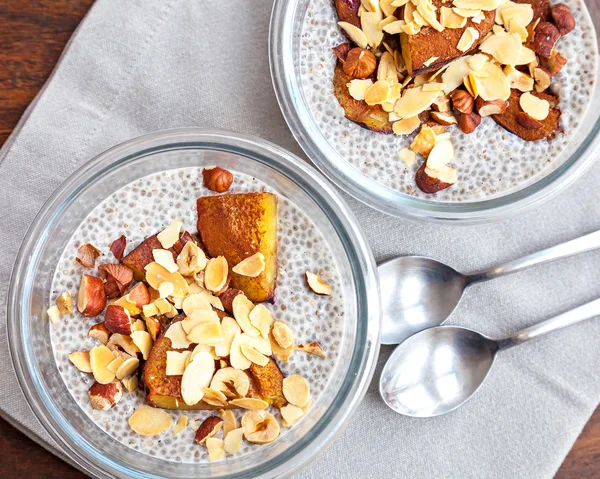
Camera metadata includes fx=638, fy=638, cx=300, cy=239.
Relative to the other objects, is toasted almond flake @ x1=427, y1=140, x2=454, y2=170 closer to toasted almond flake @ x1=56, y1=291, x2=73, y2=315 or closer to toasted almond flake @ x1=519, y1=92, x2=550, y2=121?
toasted almond flake @ x1=519, y1=92, x2=550, y2=121

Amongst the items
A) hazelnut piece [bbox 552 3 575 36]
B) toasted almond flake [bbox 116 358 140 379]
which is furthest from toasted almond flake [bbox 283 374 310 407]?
hazelnut piece [bbox 552 3 575 36]

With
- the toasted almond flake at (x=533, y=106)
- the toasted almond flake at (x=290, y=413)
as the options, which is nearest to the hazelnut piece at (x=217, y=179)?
the toasted almond flake at (x=290, y=413)

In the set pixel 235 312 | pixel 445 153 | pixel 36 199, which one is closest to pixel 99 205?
pixel 36 199

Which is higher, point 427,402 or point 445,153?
point 445,153

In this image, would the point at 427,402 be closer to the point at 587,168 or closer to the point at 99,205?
the point at 587,168

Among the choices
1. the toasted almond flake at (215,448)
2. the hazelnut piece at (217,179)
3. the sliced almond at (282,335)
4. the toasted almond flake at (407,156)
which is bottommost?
the toasted almond flake at (215,448)

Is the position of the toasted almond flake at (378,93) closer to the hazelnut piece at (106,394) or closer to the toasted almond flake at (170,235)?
the toasted almond flake at (170,235)

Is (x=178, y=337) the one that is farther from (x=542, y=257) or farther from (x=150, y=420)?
(x=542, y=257)
